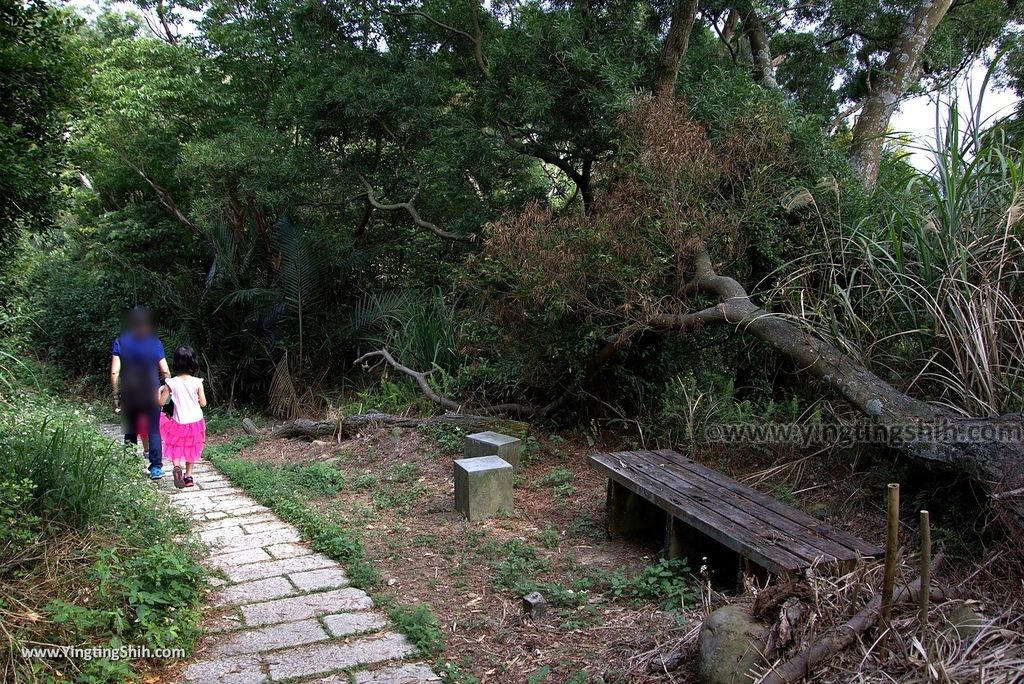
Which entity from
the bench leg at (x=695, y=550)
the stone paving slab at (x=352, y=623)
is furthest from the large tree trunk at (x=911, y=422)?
the stone paving slab at (x=352, y=623)

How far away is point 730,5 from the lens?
10000 mm

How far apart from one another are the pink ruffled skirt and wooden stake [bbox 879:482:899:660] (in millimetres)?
5261

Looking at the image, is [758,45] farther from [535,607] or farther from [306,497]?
[535,607]

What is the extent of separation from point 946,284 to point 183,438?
5.74 metres

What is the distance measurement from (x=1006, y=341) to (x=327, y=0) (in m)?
9.00

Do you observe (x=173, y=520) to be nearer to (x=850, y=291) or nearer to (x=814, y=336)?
(x=814, y=336)

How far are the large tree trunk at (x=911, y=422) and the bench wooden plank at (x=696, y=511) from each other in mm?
955

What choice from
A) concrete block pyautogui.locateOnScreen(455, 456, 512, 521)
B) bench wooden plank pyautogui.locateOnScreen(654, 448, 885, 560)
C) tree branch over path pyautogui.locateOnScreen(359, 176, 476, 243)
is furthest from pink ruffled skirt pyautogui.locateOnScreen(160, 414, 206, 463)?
tree branch over path pyautogui.locateOnScreen(359, 176, 476, 243)

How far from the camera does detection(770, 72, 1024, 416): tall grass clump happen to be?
4.18 metres

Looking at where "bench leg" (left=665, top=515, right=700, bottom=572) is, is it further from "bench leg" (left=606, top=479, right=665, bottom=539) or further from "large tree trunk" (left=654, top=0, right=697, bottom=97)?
"large tree trunk" (left=654, top=0, right=697, bottom=97)

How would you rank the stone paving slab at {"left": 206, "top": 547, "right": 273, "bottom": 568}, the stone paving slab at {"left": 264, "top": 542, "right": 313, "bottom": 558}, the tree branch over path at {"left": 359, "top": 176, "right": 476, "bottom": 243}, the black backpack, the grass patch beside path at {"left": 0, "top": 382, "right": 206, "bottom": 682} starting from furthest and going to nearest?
the tree branch over path at {"left": 359, "top": 176, "right": 476, "bottom": 243}, the black backpack, the stone paving slab at {"left": 264, "top": 542, "right": 313, "bottom": 558}, the stone paving slab at {"left": 206, "top": 547, "right": 273, "bottom": 568}, the grass patch beside path at {"left": 0, "top": 382, "right": 206, "bottom": 682}

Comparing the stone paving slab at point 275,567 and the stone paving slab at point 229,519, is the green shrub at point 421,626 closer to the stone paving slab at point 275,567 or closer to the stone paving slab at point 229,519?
the stone paving slab at point 275,567

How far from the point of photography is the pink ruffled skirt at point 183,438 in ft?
20.2

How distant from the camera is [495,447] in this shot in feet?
19.5
